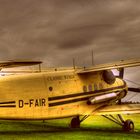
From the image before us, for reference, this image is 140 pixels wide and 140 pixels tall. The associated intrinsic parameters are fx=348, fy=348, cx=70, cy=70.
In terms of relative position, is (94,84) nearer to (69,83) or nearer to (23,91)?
(69,83)

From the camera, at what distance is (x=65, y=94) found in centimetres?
1703

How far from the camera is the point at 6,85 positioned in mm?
15203

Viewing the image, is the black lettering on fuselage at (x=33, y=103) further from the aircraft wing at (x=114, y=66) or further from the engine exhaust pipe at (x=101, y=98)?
the engine exhaust pipe at (x=101, y=98)

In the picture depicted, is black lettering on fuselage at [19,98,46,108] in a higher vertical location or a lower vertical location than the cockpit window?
lower

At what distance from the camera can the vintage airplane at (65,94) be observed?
50.0ft

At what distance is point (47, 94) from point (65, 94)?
1248mm

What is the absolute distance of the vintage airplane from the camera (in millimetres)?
15227

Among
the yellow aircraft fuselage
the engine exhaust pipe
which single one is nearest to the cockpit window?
the yellow aircraft fuselage

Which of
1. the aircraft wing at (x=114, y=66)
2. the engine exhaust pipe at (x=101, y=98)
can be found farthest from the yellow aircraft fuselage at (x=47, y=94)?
the aircraft wing at (x=114, y=66)

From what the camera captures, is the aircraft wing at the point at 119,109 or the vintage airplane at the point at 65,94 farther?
the aircraft wing at the point at 119,109

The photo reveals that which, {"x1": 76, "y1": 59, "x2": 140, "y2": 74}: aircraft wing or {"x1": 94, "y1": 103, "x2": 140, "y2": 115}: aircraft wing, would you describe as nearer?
{"x1": 76, "y1": 59, "x2": 140, "y2": 74}: aircraft wing

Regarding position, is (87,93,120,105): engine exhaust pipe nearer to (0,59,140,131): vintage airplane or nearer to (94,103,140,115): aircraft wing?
(0,59,140,131): vintage airplane

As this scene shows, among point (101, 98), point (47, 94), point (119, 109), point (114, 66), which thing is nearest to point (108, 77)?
point (101, 98)

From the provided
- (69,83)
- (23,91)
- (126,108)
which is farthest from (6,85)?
(126,108)
